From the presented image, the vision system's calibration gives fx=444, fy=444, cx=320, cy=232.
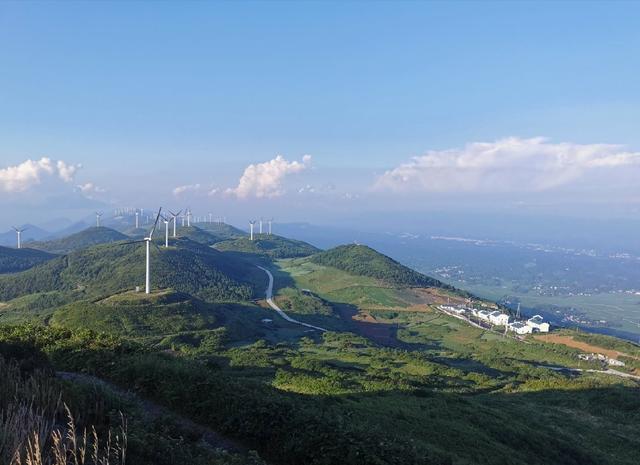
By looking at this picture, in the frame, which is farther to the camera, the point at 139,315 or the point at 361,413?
the point at 139,315

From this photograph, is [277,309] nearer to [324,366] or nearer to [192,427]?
[324,366]

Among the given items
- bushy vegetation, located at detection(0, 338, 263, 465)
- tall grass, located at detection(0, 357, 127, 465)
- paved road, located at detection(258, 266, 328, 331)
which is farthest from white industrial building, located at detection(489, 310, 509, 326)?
tall grass, located at detection(0, 357, 127, 465)

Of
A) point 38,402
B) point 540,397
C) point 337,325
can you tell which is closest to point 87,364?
point 38,402

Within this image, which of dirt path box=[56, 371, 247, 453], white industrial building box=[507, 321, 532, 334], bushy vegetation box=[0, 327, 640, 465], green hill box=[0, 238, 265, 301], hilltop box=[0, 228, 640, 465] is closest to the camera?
dirt path box=[56, 371, 247, 453]

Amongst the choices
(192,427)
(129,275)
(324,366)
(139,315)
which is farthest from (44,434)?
(129,275)

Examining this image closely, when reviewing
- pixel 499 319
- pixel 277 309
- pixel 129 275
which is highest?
pixel 129 275

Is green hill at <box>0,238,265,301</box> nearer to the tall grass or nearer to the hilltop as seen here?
the hilltop
